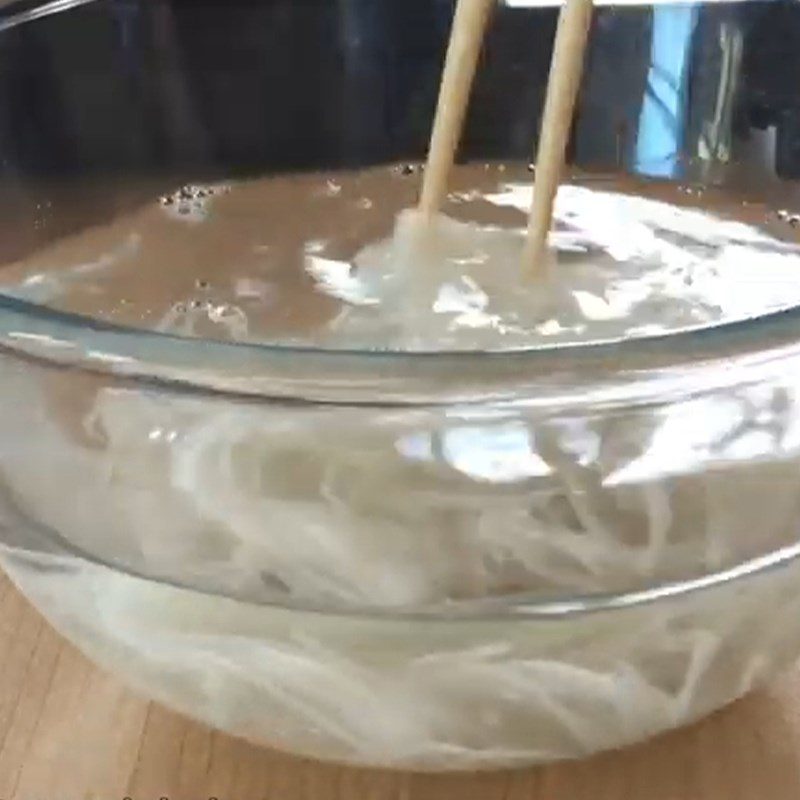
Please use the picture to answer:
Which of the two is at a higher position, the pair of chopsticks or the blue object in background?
the pair of chopsticks

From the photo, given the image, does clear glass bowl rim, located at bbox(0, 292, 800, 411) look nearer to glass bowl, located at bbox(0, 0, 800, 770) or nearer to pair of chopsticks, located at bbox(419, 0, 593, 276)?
glass bowl, located at bbox(0, 0, 800, 770)

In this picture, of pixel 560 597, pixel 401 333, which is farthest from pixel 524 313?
pixel 560 597

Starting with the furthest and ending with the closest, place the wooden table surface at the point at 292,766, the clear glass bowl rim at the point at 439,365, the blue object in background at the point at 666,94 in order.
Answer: the blue object in background at the point at 666,94 < the wooden table surface at the point at 292,766 < the clear glass bowl rim at the point at 439,365

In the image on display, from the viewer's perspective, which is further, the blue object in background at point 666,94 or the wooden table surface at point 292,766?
the blue object in background at point 666,94

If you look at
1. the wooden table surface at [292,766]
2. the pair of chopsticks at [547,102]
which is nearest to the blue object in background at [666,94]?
the pair of chopsticks at [547,102]

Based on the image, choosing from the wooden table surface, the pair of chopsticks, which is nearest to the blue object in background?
the pair of chopsticks

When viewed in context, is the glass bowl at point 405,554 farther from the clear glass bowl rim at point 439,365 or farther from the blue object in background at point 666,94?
the blue object in background at point 666,94

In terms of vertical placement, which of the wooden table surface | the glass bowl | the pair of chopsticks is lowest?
the wooden table surface

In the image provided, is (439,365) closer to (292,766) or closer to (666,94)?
(292,766)
